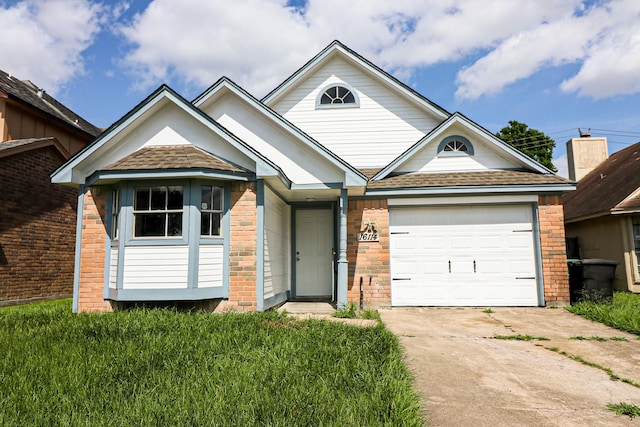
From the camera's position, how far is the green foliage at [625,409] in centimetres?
352

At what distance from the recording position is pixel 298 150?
9164mm

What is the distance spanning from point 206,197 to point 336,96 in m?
5.49

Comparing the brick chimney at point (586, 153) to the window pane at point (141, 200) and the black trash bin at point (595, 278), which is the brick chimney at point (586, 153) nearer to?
the black trash bin at point (595, 278)

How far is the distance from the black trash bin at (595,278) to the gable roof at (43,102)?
52.0 feet

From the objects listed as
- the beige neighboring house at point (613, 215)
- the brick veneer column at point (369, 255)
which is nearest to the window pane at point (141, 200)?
the brick veneer column at point (369, 255)

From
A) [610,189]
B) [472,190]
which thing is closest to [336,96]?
[472,190]

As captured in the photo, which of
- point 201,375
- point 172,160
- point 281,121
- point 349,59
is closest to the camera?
point 201,375

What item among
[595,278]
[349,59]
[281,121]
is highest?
[349,59]

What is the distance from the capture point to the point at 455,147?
34.4ft

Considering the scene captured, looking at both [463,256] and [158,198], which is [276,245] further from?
[463,256]

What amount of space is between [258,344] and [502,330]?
436 centimetres

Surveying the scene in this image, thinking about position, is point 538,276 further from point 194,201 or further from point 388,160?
point 194,201

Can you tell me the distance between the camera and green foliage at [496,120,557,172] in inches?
1256

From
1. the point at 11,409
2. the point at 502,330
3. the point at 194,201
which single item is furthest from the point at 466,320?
the point at 11,409
